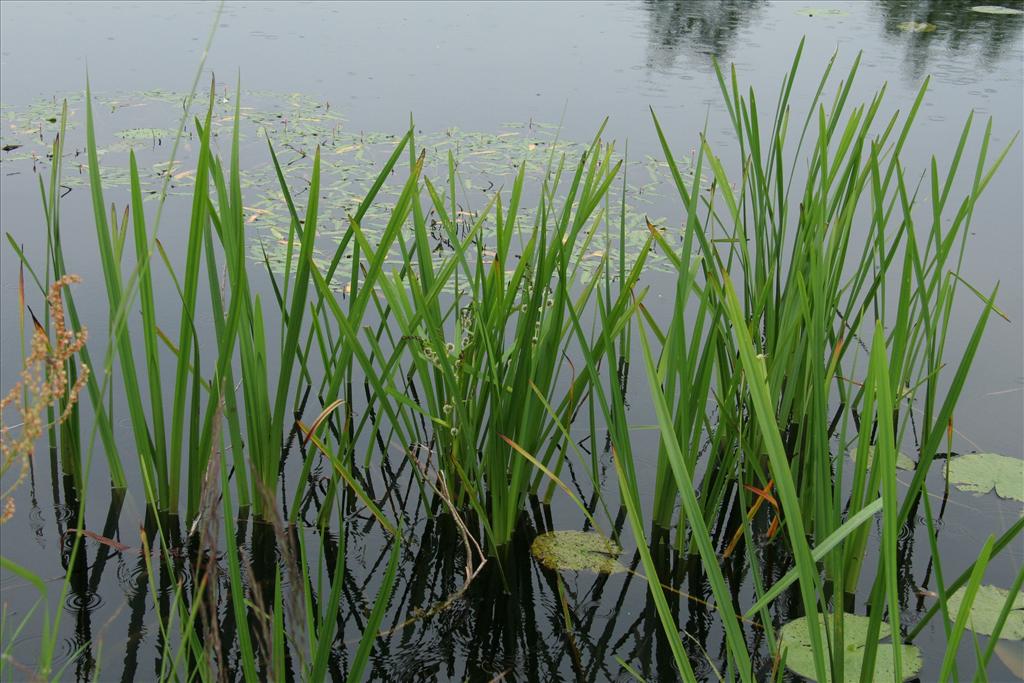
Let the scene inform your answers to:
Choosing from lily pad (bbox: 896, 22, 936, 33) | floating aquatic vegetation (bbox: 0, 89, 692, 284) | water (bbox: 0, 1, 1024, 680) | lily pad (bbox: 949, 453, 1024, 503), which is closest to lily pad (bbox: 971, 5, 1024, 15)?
water (bbox: 0, 1, 1024, 680)

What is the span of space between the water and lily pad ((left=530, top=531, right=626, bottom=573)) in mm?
28

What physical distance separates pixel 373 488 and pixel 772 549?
31.6 inches

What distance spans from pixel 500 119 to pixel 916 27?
4872 millimetres

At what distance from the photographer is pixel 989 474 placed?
2.10 m

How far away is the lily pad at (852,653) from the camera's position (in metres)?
1.49

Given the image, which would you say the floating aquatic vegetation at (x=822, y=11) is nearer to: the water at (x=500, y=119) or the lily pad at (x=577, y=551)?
the water at (x=500, y=119)

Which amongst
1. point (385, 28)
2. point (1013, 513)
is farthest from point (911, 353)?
point (385, 28)

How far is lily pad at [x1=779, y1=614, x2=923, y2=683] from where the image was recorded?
1494 mm

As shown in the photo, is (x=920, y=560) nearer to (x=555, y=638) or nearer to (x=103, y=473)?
(x=555, y=638)

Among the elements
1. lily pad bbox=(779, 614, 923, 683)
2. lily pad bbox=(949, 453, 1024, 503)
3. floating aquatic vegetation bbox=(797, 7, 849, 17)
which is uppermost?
floating aquatic vegetation bbox=(797, 7, 849, 17)

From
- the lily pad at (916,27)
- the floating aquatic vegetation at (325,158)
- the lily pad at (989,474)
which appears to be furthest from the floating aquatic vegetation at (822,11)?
the lily pad at (989,474)

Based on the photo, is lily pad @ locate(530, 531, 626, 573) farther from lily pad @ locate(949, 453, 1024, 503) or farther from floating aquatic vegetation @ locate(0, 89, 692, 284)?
floating aquatic vegetation @ locate(0, 89, 692, 284)

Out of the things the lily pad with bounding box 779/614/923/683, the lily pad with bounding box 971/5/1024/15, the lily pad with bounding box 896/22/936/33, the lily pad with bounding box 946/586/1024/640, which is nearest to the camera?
the lily pad with bounding box 779/614/923/683

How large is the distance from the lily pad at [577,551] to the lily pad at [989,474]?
84 cm
